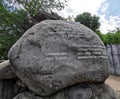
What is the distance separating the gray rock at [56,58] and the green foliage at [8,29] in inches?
185

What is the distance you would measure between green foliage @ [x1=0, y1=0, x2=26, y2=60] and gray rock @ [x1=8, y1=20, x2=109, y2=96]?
469 centimetres

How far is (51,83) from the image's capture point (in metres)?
4.20

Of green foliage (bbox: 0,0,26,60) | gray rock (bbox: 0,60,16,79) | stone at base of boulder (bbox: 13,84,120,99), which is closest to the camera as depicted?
stone at base of boulder (bbox: 13,84,120,99)

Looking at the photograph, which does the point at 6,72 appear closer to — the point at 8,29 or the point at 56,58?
the point at 56,58

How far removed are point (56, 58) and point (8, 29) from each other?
18.1ft

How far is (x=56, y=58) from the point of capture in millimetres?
4359

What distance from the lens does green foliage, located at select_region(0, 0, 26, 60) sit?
9266 millimetres

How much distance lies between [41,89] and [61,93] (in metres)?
0.35

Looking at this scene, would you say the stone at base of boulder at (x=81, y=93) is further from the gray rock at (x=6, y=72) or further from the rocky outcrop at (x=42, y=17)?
the rocky outcrop at (x=42, y=17)

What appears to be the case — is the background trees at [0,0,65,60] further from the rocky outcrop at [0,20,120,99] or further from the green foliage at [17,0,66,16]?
the rocky outcrop at [0,20,120,99]

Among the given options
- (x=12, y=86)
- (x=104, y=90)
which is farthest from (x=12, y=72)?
(x=104, y=90)

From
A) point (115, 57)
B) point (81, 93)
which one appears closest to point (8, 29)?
point (81, 93)

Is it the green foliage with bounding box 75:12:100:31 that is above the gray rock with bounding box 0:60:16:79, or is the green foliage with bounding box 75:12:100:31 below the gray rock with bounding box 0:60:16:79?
above

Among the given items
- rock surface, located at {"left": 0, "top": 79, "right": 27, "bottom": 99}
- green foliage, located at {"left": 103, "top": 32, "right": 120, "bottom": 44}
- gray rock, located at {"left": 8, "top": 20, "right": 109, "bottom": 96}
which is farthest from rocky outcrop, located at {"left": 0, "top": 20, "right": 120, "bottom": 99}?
green foliage, located at {"left": 103, "top": 32, "right": 120, "bottom": 44}
